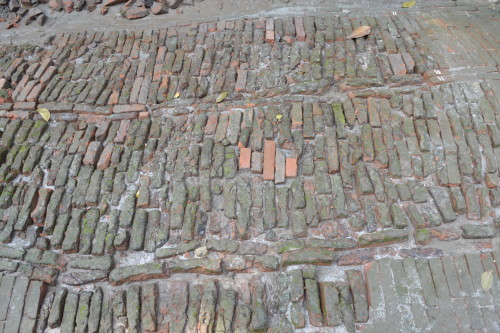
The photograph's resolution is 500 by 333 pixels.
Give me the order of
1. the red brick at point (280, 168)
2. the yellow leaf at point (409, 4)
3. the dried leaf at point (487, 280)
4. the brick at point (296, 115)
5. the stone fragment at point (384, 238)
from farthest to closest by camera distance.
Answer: the yellow leaf at point (409, 4) → the brick at point (296, 115) → the red brick at point (280, 168) → the stone fragment at point (384, 238) → the dried leaf at point (487, 280)

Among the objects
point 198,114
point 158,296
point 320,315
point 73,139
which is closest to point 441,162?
point 320,315

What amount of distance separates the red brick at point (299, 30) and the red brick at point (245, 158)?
1.50m

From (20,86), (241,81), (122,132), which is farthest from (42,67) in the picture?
(241,81)

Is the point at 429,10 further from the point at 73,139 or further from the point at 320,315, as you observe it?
the point at 73,139

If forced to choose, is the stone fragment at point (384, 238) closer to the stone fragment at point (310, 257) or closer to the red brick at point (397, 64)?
the stone fragment at point (310, 257)

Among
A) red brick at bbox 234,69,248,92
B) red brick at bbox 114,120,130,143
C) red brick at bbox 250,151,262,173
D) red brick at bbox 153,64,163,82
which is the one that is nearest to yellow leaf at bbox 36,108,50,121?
red brick at bbox 114,120,130,143

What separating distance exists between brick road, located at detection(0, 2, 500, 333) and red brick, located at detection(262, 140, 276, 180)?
0.08ft

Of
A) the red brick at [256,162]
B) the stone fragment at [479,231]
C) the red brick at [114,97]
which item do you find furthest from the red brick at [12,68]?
the stone fragment at [479,231]

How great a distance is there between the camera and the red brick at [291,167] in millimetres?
3139

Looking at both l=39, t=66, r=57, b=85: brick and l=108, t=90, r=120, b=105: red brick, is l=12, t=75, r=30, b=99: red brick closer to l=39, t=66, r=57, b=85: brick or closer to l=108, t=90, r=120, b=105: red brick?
l=39, t=66, r=57, b=85: brick

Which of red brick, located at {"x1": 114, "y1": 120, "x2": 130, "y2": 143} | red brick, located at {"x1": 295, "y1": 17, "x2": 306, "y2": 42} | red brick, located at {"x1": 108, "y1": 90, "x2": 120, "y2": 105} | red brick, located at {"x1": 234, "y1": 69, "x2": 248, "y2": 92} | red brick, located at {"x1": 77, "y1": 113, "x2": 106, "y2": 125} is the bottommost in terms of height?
red brick, located at {"x1": 114, "y1": 120, "x2": 130, "y2": 143}

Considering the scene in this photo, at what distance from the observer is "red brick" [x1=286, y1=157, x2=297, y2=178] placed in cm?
A: 314

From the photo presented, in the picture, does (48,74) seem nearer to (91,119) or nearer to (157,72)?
(91,119)

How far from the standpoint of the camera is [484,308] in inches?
99.3
